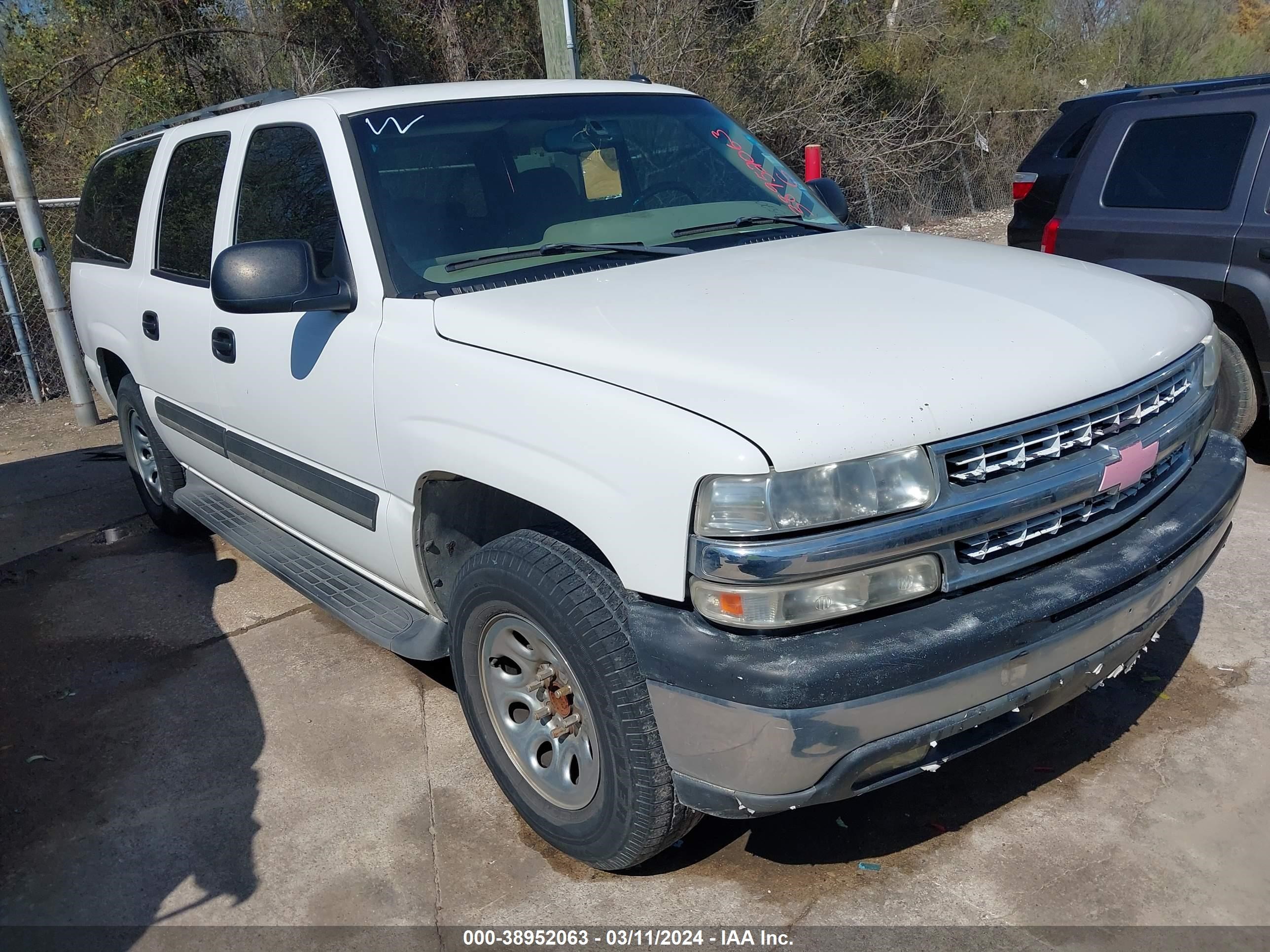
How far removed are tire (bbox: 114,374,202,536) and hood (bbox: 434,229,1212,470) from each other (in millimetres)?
2916

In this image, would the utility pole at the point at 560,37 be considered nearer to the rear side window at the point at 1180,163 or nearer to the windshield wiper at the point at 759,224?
the rear side window at the point at 1180,163

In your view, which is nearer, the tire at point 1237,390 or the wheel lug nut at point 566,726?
the wheel lug nut at point 566,726

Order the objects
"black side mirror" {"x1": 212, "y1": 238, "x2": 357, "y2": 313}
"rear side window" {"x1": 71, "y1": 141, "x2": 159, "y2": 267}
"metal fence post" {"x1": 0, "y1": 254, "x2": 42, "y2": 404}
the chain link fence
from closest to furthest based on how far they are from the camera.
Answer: "black side mirror" {"x1": 212, "y1": 238, "x2": 357, "y2": 313} < "rear side window" {"x1": 71, "y1": 141, "x2": 159, "y2": 267} < "metal fence post" {"x1": 0, "y1": 254, "x2": 42, "y2": 404} < the chain link fence

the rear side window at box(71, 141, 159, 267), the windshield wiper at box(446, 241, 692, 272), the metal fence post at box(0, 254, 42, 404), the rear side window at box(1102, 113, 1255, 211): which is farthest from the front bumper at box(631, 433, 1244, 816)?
the metal fence post at box(0, 254, 42, 404)

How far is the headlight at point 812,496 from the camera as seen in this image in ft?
7.14

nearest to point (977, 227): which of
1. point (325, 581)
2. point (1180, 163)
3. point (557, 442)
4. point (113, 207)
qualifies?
point (1180, 163)

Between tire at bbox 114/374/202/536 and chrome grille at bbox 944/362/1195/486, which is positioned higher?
chrome grille at bbox 944/362/1195/486

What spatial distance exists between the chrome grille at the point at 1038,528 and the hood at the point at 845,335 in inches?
9.8

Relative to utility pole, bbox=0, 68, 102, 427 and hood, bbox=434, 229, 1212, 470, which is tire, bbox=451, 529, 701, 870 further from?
utility pole, bbox=0, 68, 102, 427

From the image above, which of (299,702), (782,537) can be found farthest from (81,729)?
(782,537)

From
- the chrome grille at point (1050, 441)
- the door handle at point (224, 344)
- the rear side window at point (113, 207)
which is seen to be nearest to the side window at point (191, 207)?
the door handle at point (224, 344)

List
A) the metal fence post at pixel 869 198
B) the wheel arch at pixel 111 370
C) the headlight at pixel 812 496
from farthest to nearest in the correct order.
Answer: the metal fence post at pixel 869 198, the wheel arch at pixel 111 370, the headlight at pixel 812 496

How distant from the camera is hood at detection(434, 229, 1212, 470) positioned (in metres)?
2.26

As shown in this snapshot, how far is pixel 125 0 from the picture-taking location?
12953 mm
